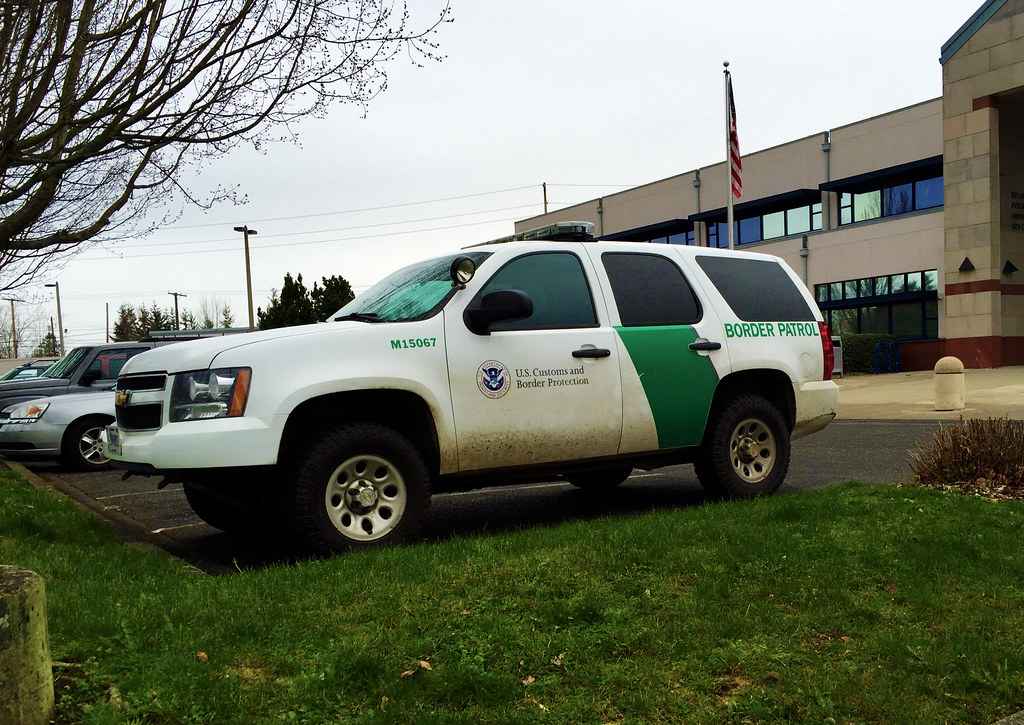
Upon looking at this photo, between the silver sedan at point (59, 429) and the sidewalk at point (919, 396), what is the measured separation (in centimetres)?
1204

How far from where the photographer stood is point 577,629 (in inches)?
147

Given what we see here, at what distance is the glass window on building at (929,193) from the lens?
98.2 ft

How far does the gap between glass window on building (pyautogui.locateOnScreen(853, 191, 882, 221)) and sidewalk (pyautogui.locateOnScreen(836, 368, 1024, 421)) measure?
777cm

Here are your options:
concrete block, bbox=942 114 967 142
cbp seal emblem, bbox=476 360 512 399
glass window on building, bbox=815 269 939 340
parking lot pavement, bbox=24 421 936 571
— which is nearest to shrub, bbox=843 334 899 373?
glass window on building, bbox=815 269 939 340

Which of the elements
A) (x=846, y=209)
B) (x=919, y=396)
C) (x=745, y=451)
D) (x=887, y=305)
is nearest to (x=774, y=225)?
(x=846, y=209)

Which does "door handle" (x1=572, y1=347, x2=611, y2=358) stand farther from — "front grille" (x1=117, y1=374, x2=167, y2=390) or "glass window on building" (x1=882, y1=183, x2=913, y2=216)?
"glass window on building" (x1=882, y1=183, x2=913, y2=216)

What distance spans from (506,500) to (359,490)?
9.76 ft

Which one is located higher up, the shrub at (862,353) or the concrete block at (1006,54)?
the concrete block at (1006,54)

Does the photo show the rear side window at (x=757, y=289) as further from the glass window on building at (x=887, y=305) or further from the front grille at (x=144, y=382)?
the glass window on building at (x=887, y=305)

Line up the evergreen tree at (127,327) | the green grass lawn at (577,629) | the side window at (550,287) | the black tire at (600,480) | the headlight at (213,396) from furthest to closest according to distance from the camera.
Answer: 1. the evergreen tree at (127,327)
2. the black tire at (600,480)
3. the side window at (550,287)
4. the headlight at (213,396)
5. the green grass lawn at (577,629)

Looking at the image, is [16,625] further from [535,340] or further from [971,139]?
[971,139]

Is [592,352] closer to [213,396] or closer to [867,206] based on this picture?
[213,396]

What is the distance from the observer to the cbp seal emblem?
228 inches

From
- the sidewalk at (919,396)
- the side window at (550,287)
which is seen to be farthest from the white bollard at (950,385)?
the side window at (550,287)
